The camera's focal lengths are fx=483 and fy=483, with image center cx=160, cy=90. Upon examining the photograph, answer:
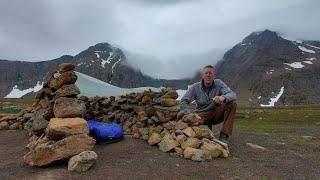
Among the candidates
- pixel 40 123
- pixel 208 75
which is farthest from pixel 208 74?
pixel 40 123

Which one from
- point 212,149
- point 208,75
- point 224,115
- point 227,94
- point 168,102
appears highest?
point 208,75

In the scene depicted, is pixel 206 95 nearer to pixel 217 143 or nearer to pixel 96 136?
pixel 217 143

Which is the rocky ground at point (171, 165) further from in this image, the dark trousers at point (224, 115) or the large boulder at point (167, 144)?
the dark trousers at point (224, 115)

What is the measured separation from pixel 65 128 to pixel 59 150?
40.2 inches

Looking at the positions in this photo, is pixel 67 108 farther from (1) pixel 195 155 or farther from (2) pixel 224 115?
(2) pixel 224 115

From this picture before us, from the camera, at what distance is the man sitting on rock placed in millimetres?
15844

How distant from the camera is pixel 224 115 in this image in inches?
629

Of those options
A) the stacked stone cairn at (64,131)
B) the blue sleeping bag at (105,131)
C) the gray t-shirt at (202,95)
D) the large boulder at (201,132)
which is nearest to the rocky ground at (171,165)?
the stacked stone cairn at (64,131)

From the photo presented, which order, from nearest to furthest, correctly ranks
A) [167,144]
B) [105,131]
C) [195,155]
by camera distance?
[195,155], [167,144], [105,131]

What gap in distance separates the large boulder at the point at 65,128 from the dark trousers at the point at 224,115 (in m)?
4.06

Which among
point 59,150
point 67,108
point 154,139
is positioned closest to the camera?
point 59,150

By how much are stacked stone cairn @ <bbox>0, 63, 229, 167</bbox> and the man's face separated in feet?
4.25

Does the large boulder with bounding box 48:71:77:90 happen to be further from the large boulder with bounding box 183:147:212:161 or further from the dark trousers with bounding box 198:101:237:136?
the large boulder with bounding box 183:147:212:161

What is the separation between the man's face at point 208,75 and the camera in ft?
51.9
